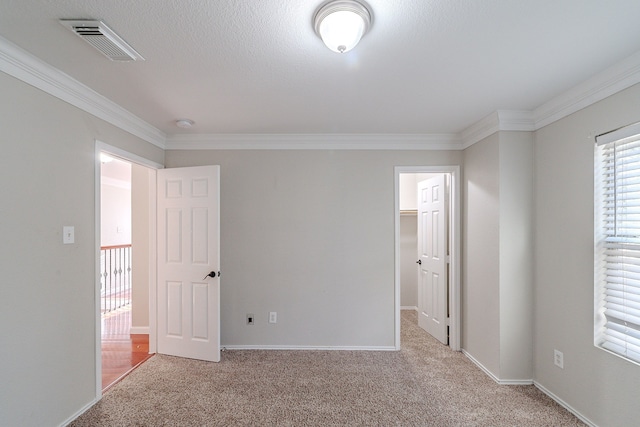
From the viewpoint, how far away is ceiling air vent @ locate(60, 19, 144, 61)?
4.77 ft

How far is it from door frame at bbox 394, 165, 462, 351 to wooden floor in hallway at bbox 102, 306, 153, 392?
2.84 metres

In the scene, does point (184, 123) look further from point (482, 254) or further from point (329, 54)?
point (482, 254)

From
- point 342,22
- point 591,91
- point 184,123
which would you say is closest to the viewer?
point 342,22

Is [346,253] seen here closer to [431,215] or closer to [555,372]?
[431,215]

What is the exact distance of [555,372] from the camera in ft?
7.84

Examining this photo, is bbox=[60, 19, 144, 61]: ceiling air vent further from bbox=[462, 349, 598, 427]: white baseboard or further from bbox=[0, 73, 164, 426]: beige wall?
bbox=[462, 349, 598, 427]: white baseboard

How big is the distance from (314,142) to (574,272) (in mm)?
2640

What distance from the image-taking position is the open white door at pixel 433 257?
3.50 m

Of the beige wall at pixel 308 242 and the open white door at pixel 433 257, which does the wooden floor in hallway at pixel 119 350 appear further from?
the open white door at pixel 433 257

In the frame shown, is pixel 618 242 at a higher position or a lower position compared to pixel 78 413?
higher

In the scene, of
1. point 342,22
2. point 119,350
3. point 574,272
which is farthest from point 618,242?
point 119,350

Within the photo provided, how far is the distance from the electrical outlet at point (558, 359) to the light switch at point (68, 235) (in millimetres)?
3867

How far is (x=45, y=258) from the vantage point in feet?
6.31

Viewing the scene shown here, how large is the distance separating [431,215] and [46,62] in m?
3.88
